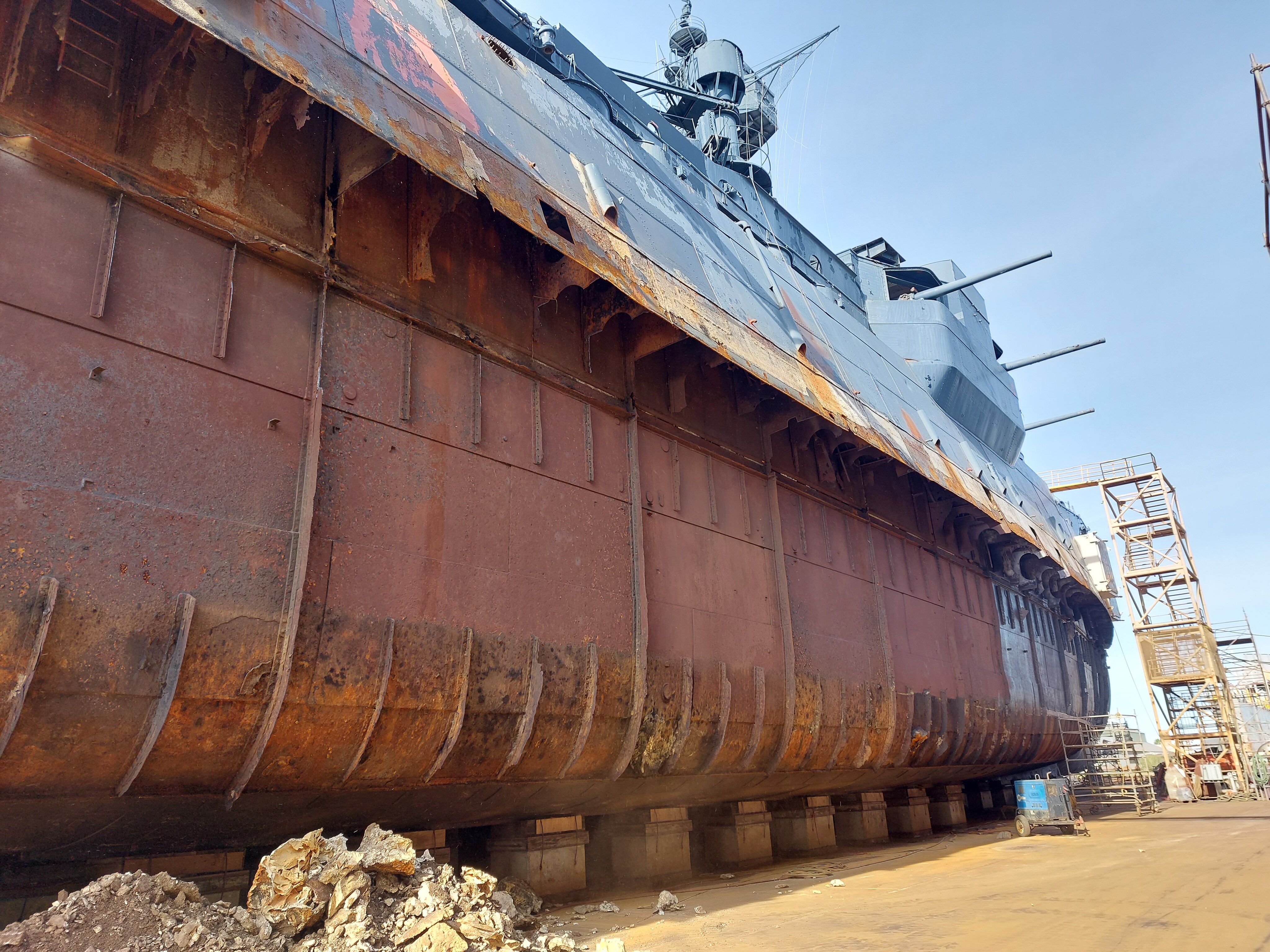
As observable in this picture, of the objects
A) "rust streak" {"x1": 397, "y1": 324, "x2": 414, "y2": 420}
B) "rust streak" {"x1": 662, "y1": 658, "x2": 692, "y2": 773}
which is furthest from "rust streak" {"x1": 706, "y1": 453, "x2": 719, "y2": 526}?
"rust streak" {"x1": 397, "y1": 324, "x2": 414, "y2": 420}

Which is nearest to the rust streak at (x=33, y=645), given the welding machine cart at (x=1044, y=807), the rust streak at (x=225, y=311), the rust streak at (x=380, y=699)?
the rust streak at (x=225, y=311)

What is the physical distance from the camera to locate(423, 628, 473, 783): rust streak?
5.66m

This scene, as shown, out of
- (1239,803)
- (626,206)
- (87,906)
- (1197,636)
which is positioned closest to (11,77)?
(87,906)

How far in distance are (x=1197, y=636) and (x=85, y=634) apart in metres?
33.7

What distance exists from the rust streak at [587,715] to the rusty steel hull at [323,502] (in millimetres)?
42

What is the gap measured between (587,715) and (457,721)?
50.9 inches

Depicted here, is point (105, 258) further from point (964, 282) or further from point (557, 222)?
point (964, 282)

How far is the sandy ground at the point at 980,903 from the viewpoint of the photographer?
568 centimetres

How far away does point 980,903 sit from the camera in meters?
7.20

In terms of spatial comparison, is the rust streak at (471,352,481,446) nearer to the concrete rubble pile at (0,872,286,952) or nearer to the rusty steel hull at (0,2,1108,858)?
the rusty steel hull at (0,2,1108,858)

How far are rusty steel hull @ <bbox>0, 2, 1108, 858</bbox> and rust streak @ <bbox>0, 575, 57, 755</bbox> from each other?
0.01 m

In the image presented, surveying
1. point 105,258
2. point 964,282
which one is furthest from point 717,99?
point 105,258

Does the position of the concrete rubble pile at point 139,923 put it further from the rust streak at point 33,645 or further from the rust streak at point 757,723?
the rust streak at point 757,723

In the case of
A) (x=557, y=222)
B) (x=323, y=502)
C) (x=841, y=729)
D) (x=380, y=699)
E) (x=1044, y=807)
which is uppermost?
(x=557, y=222)
